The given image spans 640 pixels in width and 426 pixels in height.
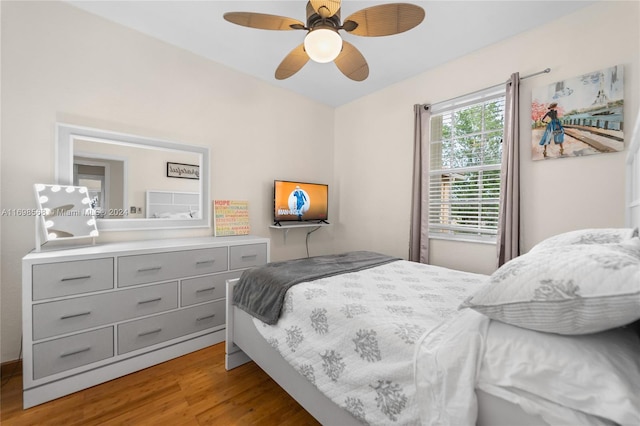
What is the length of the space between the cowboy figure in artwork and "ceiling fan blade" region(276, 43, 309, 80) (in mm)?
1946

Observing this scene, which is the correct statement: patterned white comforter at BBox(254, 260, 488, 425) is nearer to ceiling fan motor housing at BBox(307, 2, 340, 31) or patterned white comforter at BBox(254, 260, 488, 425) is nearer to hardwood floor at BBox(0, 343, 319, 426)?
hardwood floor at BBox(0, 343, 319, 426)

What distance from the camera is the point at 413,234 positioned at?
2832 millimetres

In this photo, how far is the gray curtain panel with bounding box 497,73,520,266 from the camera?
2.19m

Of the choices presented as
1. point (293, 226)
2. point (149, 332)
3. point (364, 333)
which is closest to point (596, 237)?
point (364, 333)

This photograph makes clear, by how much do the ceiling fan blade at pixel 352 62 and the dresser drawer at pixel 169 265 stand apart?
1790 mm

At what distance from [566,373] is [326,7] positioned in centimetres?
193

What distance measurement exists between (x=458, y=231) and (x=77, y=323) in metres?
3.11

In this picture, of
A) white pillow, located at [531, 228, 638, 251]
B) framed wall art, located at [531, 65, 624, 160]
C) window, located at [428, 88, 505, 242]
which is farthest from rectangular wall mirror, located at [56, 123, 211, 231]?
framed wall art, located at [531, 65, 624, 160]

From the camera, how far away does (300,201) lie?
3.36m

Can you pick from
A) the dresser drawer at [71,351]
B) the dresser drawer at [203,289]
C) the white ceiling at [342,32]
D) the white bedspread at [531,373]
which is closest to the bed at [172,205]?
the dresser drawer at [203,289]

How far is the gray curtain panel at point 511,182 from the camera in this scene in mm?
2186

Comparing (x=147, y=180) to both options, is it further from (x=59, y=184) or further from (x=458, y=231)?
(x=458, y=231)

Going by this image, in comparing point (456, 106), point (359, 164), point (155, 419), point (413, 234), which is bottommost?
point (155, 419)

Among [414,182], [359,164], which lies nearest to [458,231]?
[414,182]
